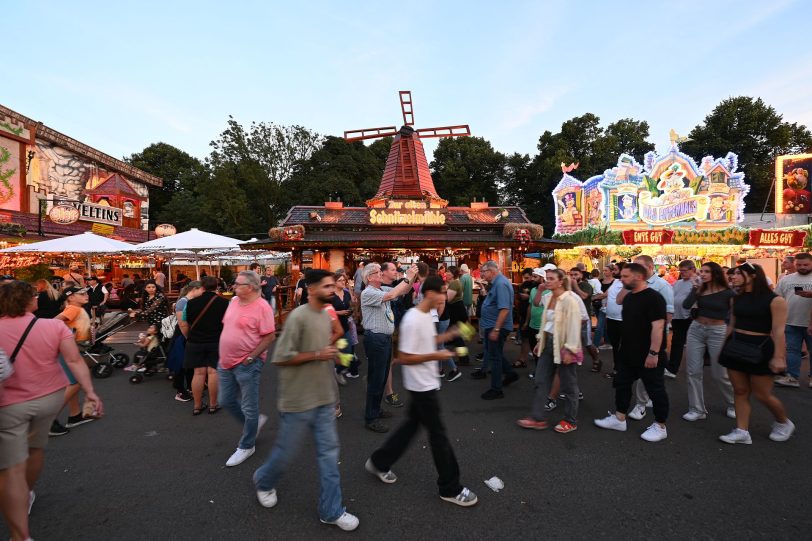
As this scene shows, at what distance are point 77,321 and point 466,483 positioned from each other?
5.66 m

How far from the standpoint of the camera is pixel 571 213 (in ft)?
75.9

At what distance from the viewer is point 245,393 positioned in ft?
11.8

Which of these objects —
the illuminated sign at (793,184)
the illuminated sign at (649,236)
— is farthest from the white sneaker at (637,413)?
the illuminated sign at (793,184)

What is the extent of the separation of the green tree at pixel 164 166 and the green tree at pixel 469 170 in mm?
26719

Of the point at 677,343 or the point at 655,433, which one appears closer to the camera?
the point at 655,433

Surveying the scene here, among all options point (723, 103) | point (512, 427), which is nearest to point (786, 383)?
point (512, 427)

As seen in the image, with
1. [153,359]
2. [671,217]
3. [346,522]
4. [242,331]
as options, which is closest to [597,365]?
[346,522]

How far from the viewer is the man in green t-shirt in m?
2.63

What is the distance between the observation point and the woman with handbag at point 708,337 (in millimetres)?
4371

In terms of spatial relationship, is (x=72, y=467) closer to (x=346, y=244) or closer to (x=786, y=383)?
(x=786, y=383)

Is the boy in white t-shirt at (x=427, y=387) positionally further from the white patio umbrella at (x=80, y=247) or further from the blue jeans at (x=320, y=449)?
the white patio umbrella at (x=80, y=247)

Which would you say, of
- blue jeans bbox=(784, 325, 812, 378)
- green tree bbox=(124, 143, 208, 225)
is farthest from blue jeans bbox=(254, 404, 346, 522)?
green tree bbox=(124, 143, 208, 225)

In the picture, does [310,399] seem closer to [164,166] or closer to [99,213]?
[99,213]

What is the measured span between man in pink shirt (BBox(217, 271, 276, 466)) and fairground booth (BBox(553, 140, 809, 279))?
688 inches
